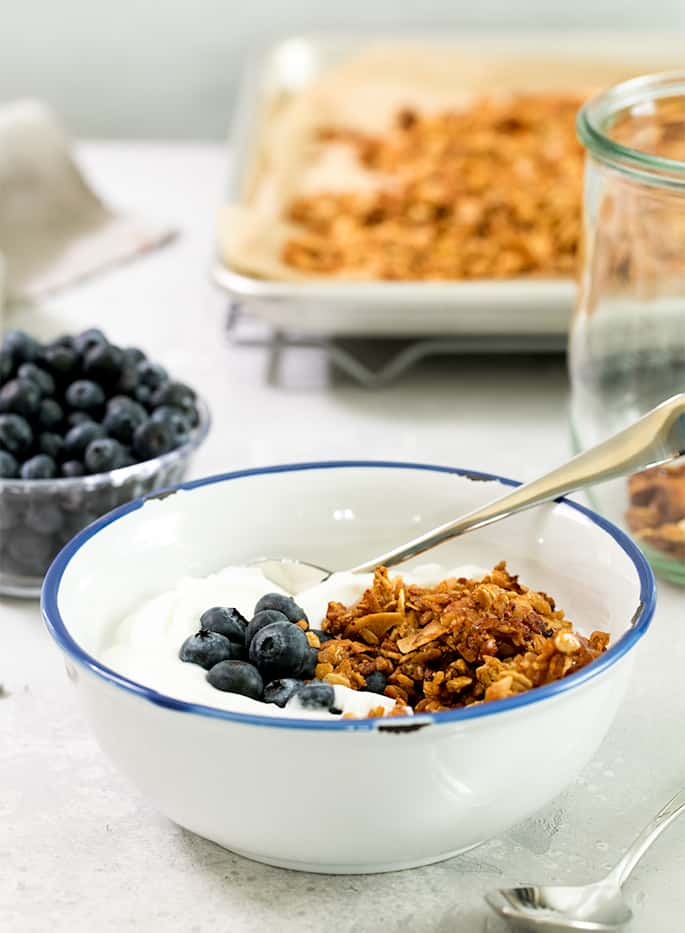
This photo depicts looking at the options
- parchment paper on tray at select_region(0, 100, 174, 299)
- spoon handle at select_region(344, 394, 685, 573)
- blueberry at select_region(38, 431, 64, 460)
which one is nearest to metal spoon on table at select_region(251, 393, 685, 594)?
spoon handle at select_region(344, 394, 685, 573)

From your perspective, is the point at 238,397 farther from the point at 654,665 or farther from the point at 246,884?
the point at 246,884

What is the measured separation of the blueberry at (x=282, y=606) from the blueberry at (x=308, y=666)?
1.4 inches

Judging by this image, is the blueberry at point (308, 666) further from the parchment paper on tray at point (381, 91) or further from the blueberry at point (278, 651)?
the parchment paper on tray at point (381, 91)

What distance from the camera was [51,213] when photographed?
60.8 inches

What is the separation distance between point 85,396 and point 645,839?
0.49 metres

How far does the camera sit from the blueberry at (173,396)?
3.20 feet

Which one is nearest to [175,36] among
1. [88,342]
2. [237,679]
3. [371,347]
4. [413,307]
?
[371,347]

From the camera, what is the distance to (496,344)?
1.24 m

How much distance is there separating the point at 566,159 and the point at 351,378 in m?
0.49

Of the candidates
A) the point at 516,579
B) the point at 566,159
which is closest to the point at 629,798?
the point at 516,579

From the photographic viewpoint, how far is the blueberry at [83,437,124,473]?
919mm

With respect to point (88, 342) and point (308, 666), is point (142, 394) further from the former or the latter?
point (308, 666)

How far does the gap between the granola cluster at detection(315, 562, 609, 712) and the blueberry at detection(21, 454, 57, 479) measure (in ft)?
0.86

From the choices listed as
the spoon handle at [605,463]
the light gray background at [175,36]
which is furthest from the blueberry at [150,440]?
the light gray background at [175,36]
